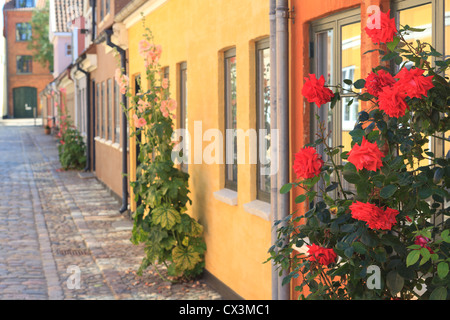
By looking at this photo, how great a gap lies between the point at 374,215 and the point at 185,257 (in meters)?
5.15

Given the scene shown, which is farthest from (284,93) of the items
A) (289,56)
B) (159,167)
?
(159,167)

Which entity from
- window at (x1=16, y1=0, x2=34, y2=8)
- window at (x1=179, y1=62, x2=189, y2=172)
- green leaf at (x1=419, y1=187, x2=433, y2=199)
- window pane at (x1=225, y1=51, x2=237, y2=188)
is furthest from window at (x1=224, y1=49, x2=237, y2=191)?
window at (x1=16, y1=0, x2=34, y2=8)

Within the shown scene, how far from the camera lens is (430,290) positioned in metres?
2.91

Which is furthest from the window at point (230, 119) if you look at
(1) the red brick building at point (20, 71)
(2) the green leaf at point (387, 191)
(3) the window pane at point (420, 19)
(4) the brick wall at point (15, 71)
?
(1) the red brick building at point (20, 71)

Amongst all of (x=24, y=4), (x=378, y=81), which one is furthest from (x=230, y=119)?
(x=24, y=4)

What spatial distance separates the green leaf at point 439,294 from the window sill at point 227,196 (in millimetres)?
4252

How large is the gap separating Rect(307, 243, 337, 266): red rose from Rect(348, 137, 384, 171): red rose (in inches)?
21.4

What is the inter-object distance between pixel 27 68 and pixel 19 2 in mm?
6689

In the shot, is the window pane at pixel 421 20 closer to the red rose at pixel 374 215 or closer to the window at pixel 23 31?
the red rose at pixel 374 215

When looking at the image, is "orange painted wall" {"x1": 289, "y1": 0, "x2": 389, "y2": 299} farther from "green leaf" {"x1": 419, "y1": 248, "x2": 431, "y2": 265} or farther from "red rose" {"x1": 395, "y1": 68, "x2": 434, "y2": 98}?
"green leaf" {"x1": 419, "y1": 248, "x2": 431, "y2": 265}

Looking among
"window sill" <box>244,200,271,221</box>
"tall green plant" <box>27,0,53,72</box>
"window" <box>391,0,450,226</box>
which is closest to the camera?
"window" <box>391,0,450,226</box>

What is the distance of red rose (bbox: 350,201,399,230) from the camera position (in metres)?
2.92

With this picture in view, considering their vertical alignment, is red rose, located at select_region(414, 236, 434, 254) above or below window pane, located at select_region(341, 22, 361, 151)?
below
